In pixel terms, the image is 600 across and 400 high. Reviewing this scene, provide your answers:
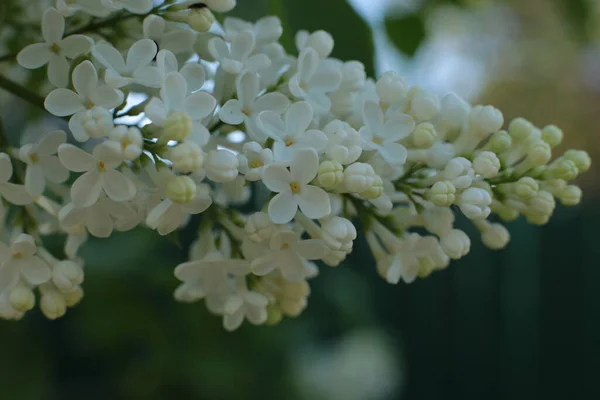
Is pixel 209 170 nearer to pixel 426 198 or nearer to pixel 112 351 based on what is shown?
pixel 426 198

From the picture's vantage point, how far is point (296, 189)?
504mm

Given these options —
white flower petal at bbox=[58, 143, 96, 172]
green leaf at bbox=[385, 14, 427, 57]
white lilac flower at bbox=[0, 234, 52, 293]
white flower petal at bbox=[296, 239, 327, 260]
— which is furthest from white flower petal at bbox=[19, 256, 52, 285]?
green leaf at bbox=[385, 14, 427, 57]

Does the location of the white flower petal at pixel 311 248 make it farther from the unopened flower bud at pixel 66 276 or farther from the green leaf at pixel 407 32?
the green leaf at pixel 407 32

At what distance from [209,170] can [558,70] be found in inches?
258

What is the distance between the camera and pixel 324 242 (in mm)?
531

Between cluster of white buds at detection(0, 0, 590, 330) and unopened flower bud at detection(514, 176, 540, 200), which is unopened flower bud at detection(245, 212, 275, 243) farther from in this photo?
unopened flower bud at detection(514, 176, 540, 200)

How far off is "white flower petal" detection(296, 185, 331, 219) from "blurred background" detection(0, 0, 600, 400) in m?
0.29

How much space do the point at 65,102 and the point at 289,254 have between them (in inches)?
8.1

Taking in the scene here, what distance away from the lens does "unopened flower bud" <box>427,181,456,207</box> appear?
534 mm

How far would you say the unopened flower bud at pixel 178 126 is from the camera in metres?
0.47

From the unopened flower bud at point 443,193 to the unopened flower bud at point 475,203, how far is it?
0.01m

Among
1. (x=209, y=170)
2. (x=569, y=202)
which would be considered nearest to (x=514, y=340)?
(x=569, y=202)

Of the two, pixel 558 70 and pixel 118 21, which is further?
pixel 558 70

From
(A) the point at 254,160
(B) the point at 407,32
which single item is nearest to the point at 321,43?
(A) the point at 254,160
